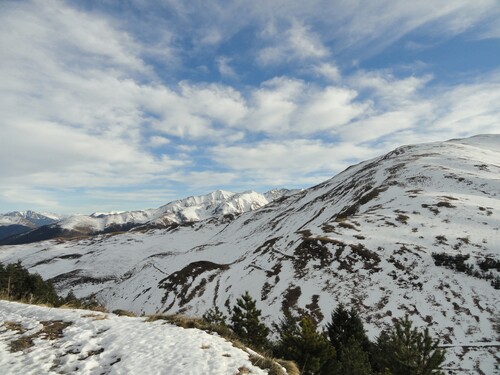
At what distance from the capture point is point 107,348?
12438mm

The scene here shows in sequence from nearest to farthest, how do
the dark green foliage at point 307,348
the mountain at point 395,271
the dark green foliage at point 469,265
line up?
1. the dark green foliage at point 307,348
2. the mountain at point 395,271
3. the dark green foliage at point 469,265

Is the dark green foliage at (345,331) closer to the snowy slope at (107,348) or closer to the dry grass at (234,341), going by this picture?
the dry grass at (234,341)

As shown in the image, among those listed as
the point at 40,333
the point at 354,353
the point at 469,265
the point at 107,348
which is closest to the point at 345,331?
the point at 354,353

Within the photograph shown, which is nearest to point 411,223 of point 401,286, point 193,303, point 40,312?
point 401,286

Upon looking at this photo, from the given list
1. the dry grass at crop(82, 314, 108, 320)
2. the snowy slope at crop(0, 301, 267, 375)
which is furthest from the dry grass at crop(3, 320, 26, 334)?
the dry grass at crop(82, 314, 108, 320)

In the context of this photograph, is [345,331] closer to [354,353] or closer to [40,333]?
[354,353]

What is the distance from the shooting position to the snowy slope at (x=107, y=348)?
1102 centimetres

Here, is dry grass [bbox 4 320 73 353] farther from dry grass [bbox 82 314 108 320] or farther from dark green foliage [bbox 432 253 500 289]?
dark green foliage [bbox 432 253 500 289]

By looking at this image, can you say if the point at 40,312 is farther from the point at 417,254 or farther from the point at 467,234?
the point at 467,234

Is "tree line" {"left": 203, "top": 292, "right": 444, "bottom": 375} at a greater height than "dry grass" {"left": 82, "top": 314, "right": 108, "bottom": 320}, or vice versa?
"dry grass" {"left": 82, "top": 314, "right": 108, "bottom": 320}

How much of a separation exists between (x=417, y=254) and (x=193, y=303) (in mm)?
42921

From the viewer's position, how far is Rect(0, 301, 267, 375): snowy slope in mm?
11016

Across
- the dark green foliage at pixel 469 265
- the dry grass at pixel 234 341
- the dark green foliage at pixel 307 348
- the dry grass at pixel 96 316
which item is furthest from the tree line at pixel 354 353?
the dark green foliage at pixel 469 265

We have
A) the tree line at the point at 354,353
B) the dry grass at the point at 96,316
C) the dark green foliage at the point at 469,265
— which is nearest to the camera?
the dry grass at the point at 96,316
